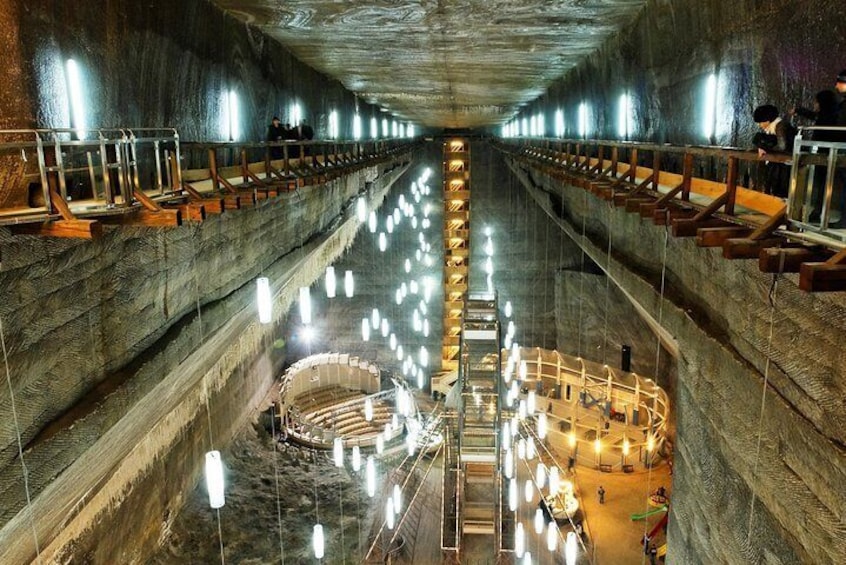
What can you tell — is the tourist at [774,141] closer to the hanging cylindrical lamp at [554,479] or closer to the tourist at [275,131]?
the tourist at [275,131]

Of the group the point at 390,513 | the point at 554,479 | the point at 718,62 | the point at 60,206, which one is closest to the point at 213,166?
the point at 60,206

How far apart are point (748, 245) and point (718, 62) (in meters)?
4.39

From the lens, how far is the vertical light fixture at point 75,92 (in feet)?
17.6

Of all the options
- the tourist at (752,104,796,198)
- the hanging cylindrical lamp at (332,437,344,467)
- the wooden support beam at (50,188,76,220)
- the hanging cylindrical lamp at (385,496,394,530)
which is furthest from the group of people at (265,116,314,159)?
the tourist at (752,104,796,198)

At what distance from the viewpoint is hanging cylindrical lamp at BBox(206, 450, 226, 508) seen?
6152mm

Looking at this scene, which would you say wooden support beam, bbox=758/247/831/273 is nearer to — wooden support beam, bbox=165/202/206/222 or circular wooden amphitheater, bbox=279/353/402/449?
wooden support beam, bbox=165/202/206/222

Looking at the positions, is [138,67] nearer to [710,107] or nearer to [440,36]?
[440,36]

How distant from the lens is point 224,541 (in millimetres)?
11625

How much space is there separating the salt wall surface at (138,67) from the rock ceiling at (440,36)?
24.7 inches

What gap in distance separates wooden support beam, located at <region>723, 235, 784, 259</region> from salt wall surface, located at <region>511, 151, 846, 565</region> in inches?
15.7

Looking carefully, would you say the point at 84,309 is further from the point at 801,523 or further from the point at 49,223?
the point at 801,523

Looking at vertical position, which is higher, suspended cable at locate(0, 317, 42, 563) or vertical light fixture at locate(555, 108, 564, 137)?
vertical light fixture at locate(555, 108, 564, 137)

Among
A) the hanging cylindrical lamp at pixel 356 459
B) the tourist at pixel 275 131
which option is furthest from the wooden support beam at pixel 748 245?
the hanging cylindrical lamp at pixel 356 459

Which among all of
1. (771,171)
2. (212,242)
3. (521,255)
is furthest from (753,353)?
(521,255)
